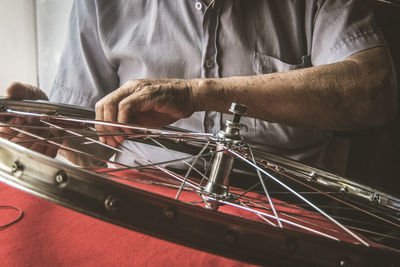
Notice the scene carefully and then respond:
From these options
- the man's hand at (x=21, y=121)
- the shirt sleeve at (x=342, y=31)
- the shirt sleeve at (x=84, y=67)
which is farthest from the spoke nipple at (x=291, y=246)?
the shirt sleeve at (x=84, y=67)

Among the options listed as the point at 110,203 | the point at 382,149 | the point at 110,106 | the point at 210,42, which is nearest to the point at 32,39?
the point at 210,42

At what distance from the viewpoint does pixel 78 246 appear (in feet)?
0.95

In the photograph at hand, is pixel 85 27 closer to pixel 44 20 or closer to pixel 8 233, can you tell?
pixel 44 20

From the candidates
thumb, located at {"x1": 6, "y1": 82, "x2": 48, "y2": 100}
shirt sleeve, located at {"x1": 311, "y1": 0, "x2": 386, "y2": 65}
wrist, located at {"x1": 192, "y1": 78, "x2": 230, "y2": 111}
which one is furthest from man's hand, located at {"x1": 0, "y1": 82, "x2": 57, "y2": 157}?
shirt sleeve, located at {"x1": 311, "y1": 0, "x2": 386, "y2": 65}

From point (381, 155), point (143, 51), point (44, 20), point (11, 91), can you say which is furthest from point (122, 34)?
point (381, 155)

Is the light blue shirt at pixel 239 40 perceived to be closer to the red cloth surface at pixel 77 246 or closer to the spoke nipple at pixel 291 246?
the red cloth surface at pixel 77 246

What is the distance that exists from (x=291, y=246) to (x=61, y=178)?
13cm

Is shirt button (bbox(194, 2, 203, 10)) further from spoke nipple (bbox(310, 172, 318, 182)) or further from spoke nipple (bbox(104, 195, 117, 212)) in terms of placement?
spoke nipple (bbox(104, 195, 117, 212))

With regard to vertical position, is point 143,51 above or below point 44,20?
below

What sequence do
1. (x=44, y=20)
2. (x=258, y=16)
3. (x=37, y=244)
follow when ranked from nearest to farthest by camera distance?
(x=37, y=244)
(x=258, y=16)
(x=44, y=20)

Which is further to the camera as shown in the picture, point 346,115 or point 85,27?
point 85,27

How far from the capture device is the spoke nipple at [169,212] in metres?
0.16

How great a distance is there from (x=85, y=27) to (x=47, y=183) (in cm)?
74

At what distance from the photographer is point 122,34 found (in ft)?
2.50
